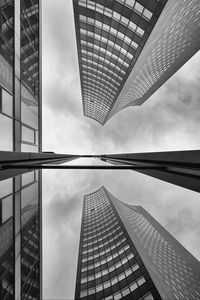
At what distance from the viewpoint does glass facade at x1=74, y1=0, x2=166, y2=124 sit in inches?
1088

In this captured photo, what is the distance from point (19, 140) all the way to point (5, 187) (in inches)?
308

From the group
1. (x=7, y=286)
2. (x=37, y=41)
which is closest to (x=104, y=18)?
(x=37, y=41)

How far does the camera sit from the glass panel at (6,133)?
14.9 metres

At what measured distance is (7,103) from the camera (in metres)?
15.8

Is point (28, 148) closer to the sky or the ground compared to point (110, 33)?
closer to the ground

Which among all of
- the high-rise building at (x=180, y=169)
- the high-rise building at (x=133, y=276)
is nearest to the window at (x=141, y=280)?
the high-rise building at (x=133, y=276)

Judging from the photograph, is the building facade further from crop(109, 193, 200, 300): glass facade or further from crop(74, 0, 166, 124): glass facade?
crop(74, 0, 166, 124): glass facade

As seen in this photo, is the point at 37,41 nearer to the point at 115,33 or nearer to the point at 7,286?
the point at 115,33

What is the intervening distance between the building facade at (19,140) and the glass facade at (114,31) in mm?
10875

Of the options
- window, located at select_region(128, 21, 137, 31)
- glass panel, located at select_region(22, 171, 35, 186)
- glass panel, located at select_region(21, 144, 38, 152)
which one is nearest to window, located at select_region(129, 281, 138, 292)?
glass panel, located at select_region(22, 171, 35, 186)

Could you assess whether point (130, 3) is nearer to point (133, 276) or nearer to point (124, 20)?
point (124, 20)

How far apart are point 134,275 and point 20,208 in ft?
27.4

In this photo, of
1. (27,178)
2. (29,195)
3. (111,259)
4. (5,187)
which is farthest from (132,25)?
(5,187)

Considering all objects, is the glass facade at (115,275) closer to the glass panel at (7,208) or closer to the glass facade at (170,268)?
the glass facade at (170,268)
